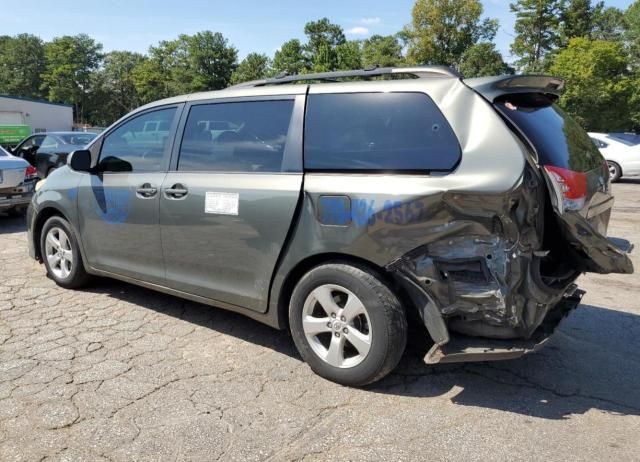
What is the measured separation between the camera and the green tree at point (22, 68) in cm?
9231

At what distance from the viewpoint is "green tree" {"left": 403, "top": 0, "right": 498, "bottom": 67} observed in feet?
152

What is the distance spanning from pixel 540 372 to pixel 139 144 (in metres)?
3.50

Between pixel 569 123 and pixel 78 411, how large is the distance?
349 cm

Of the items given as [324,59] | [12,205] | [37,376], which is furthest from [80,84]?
[37,376]

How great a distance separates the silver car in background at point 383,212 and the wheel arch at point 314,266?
1 centimetres

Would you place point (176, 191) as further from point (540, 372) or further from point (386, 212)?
point (540, 372)

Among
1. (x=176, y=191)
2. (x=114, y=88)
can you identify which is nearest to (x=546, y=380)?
(x=176, y=191)

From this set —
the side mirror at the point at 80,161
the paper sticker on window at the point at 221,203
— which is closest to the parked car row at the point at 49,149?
the side mirror at the point at 80,161

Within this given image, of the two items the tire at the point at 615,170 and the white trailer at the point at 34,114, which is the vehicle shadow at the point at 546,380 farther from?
the white trailer at the point at 34,114

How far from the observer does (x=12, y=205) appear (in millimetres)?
8484

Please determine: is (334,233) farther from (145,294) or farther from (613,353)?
(145,294)

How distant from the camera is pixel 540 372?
3346 millimetres

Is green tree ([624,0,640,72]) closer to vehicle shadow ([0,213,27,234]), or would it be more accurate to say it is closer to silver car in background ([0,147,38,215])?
silver car in background ([0,147,38,215])

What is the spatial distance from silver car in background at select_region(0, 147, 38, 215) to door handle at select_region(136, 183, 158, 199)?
576cm
